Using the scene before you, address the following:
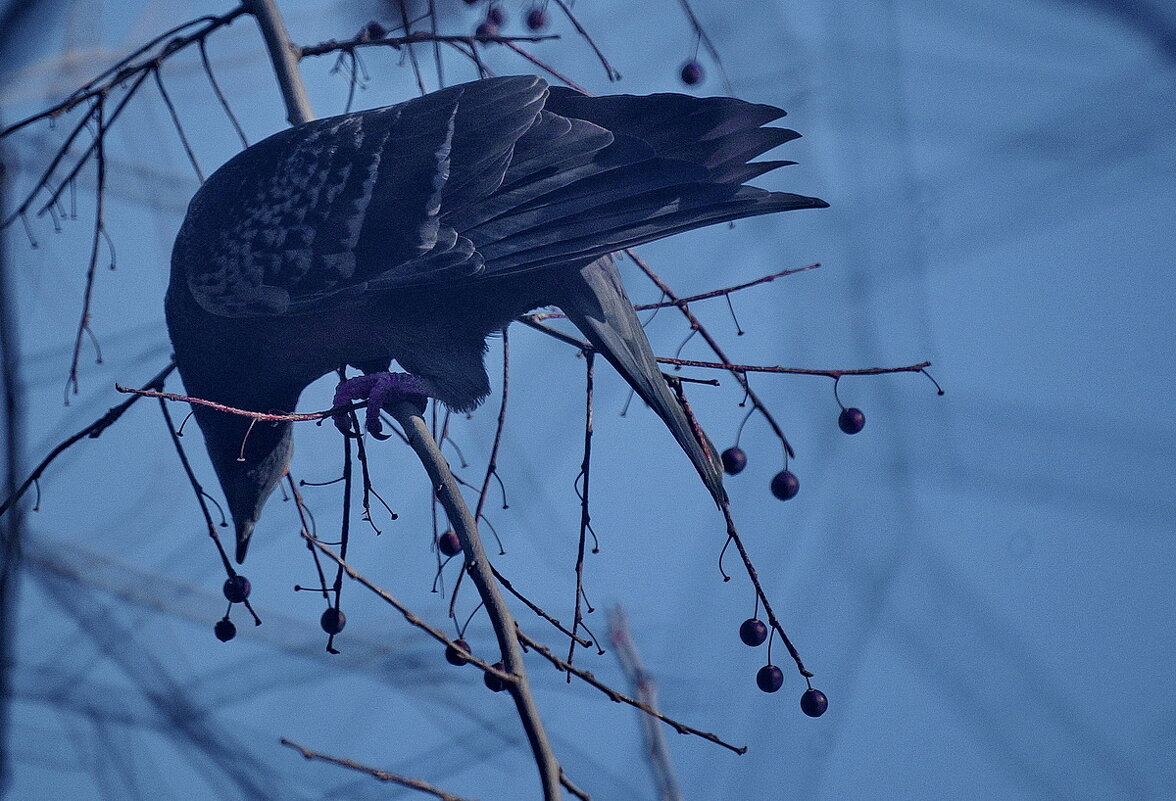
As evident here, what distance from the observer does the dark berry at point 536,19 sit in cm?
205

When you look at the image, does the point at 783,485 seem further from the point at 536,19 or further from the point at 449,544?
the point at 536,19

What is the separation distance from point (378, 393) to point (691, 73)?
0.91 metres

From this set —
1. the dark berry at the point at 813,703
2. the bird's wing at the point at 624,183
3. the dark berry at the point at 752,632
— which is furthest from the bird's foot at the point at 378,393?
the dark berry at the point at 813,703

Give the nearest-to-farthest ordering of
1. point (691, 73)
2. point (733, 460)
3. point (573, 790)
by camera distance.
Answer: point (573, 790)
point (733, 460)
point (691, 73)

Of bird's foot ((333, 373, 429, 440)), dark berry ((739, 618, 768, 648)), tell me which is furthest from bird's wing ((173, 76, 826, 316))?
dark berry ((739, 618, 768, 648))

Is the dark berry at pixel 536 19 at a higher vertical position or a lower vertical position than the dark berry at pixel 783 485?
higher

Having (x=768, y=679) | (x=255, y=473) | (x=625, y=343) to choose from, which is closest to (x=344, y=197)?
(x=255, y=473)

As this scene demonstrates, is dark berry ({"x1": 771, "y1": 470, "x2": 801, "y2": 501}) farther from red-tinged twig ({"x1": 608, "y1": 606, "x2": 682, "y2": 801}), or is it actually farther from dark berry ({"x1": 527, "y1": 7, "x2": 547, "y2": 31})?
dark berry ({"x1": 527, "y1": 7, "x2": 547, "y2": 31})

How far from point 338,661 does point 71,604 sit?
0.50 meters

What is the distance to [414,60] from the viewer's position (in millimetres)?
1878

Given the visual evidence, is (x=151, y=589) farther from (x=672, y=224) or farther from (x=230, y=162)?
(x=672, y=224)

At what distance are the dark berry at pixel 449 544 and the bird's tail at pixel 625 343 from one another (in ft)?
1.56

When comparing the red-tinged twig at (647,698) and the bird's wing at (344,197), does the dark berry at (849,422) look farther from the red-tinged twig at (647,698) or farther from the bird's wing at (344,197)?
the bird's wing at (344,197)

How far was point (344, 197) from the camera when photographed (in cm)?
181
